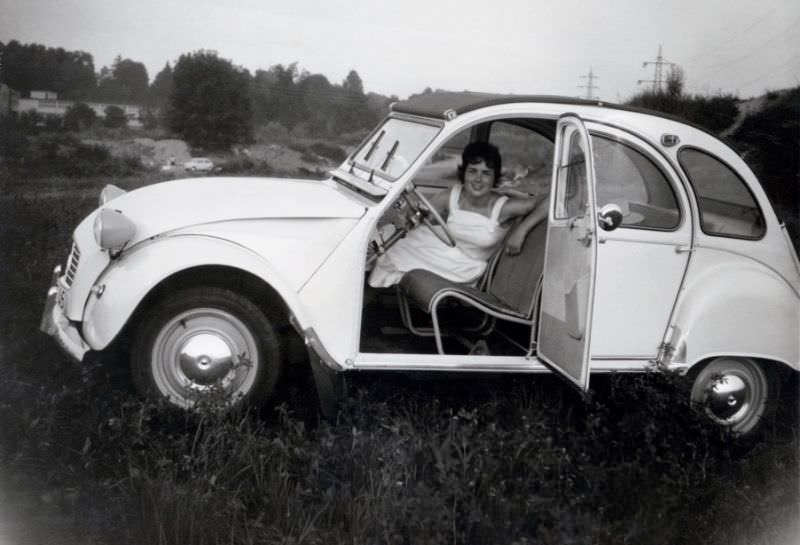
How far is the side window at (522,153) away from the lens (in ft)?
17.9

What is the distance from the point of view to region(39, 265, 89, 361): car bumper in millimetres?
4238

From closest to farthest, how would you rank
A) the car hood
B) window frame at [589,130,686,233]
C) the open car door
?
the open car door < the car hood < window frame at [589,130,686,233]

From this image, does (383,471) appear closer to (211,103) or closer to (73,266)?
(73,266)

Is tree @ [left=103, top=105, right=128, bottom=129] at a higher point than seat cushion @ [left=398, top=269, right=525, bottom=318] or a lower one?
higher

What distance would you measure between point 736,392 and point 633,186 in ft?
4.37

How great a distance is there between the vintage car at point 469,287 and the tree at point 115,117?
7.59m

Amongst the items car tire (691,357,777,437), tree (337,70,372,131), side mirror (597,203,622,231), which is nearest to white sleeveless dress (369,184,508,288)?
side mirror (597,203,622,231)

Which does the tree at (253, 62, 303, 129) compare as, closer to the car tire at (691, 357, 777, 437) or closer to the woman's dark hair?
the woman's dark hair

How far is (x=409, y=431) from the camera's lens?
407 centimetres

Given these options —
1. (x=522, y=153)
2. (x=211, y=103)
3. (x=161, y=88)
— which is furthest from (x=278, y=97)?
(x=522, y=153)

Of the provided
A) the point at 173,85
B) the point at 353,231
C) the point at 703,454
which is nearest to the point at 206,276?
the point at 353,231

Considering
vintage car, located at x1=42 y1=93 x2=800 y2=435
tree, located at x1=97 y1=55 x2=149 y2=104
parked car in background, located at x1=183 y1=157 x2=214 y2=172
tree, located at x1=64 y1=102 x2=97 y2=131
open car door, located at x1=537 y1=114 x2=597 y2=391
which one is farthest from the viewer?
parked car in background, located at x1=183 y1=157 x2=214 y2=172

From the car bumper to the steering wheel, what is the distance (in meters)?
1.87

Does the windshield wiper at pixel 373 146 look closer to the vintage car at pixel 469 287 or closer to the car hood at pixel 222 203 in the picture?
the vintage car at pixel 469 287
